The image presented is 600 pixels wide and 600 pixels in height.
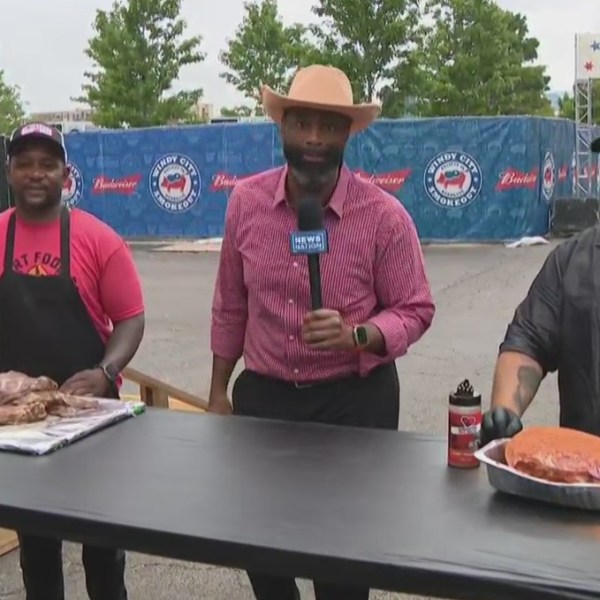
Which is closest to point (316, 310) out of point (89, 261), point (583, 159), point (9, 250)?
point (89, 261)

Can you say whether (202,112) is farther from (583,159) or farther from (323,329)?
(323,329)

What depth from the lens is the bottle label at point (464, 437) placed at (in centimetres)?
230

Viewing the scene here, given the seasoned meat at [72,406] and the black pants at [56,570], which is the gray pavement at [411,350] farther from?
the seasoned meat at [72,406]

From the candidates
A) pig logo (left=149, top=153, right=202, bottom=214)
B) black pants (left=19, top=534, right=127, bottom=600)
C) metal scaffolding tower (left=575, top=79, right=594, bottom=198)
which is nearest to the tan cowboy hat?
black pants (left=19, top=534, right=127, bottom=600)

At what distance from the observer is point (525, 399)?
2.57 metres

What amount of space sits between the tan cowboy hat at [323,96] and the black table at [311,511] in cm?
102

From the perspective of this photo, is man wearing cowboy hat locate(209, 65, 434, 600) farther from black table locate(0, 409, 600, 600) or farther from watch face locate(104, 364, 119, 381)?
watch face locate(104, 364, 119, 381)

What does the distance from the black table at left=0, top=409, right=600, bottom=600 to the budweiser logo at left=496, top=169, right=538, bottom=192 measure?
1399 cm

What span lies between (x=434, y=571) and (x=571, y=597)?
252mm

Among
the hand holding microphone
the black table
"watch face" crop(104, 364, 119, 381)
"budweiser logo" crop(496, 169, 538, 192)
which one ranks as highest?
"budweiser logo" crop(496, 169, 538, 192)

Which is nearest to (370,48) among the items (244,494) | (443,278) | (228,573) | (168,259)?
(168,259)

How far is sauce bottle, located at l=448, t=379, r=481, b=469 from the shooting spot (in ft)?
7.50

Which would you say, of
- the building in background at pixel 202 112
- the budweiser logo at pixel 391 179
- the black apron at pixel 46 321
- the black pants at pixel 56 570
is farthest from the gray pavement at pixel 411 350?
the building in background at pixel 202 112

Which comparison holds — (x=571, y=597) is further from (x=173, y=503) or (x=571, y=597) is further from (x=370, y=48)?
(x=370, y=48)
